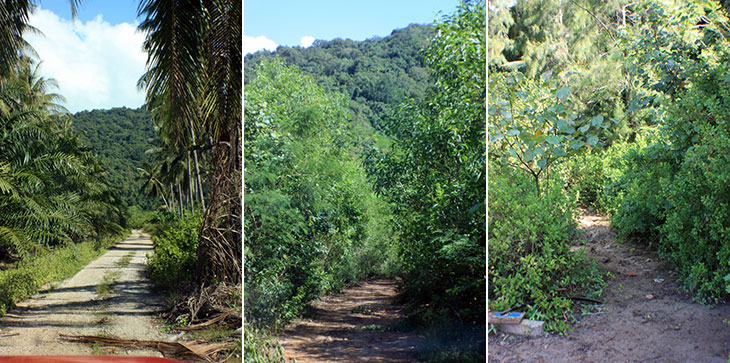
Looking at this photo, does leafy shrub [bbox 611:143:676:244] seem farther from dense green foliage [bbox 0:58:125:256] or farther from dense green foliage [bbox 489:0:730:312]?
dense green foliage [bbox 0:58:125:256]

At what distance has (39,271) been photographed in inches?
165

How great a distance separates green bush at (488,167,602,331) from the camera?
271 cm

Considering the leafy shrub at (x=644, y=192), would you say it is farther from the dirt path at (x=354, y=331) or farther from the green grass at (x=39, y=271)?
the green grass at (x=39, y=271)

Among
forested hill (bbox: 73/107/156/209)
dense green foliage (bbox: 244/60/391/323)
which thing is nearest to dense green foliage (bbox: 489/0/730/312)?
dense green foliage (bbox: 244/60/391/323)

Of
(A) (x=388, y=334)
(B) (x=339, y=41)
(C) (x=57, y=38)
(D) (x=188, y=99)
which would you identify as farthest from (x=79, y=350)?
(B) (x=339, y=41)

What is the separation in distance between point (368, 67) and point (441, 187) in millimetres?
711

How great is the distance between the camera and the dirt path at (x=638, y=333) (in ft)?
8.32

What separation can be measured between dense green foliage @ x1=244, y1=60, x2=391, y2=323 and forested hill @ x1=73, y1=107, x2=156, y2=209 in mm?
2921

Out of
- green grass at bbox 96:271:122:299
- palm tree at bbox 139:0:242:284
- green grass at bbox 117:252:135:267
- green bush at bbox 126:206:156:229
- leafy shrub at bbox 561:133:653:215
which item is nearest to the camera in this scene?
leafy shrub at bbox 561:133:653:215

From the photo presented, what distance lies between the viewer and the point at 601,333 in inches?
102

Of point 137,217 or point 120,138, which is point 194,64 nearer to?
point 120,138

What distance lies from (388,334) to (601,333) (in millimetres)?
A: 1248

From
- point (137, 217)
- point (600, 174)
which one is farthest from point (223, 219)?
point (600, 174)

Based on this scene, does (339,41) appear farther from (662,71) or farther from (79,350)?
(79,350)
